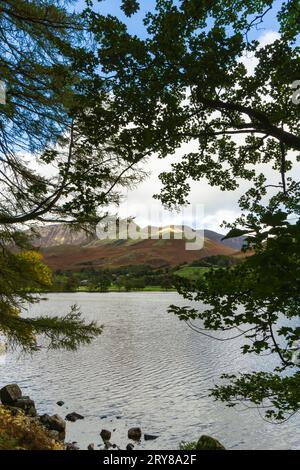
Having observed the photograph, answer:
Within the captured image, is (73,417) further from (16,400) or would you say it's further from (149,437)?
(149,437)

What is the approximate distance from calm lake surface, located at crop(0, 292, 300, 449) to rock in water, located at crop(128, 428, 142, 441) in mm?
303

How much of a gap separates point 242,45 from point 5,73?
7602 millimetres

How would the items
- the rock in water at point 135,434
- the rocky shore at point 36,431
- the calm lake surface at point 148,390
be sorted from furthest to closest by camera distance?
the calm lake surface at point 148,390
the rock in water at point 135,434
the rocky shore at point 36,431

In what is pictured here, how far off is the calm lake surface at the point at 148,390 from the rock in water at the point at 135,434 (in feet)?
0.99

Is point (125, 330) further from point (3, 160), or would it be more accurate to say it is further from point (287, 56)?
point (287, 56)

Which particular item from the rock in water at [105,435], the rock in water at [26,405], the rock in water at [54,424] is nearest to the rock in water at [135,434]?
the rock in water at [105,435]

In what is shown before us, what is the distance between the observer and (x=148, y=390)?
85.6 feet

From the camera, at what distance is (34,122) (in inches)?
496

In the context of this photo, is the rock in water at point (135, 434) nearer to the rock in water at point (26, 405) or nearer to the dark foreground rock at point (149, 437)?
the dark foreground rock at point (149, 437)

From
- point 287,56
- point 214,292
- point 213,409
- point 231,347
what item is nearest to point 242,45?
point 287,56

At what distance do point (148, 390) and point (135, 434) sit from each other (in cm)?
767

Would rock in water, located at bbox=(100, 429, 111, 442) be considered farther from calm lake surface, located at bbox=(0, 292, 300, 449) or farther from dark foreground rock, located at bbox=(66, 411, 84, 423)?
dark foreground rock, located at bbox=(66, 411, 84, 423)

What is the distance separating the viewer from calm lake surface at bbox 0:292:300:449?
61.7ft

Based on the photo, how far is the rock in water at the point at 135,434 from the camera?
1839 centimetres
